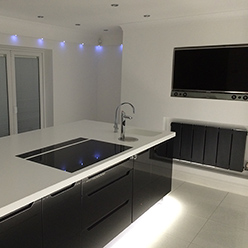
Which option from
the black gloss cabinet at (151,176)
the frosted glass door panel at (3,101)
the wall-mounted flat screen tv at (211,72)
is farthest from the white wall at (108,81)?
the black gloss cabinet at (151,176)

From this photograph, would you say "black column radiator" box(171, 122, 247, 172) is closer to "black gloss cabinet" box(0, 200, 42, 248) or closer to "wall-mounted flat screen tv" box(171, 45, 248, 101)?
"wall-mounted flat screen tv" box(171, 45, 248, 101)

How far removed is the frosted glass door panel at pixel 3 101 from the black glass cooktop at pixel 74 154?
2587 millimetres

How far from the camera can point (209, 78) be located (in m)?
4.00

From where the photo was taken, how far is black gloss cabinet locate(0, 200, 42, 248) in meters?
1.48

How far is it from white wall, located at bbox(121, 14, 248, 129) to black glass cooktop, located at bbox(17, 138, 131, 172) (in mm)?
1884

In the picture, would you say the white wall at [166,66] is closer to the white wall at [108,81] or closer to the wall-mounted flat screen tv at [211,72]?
the wall-mounted flat screen tv at [211,72]

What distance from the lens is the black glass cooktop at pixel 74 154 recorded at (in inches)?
83.2

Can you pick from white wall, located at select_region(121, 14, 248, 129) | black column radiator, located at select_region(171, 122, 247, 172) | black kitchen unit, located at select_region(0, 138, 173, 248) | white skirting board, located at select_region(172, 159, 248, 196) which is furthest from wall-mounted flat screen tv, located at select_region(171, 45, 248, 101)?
black kitchen unit, located at select_region(0, 138, 173, 248)

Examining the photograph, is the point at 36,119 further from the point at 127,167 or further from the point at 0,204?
the point at 0,204

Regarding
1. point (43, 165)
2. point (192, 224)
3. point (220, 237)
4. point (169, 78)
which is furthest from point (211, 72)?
point (43, 165)

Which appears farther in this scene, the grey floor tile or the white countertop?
the grey floor tile

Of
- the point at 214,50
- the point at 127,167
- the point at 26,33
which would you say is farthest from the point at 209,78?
the point at 26,33

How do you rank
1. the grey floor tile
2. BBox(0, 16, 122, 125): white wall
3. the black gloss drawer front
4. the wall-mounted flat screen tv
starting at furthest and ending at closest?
BBox(0, 16, 122, 125): white wall
the wall-mounted flat screen tv
the grey floor tile
the black gloss drawer front

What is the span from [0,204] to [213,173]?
3.44 metres
